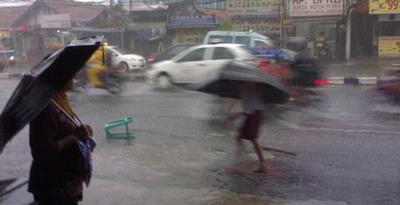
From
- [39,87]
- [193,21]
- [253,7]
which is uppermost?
[253,7]

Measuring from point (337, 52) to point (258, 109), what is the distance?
79.9 ft

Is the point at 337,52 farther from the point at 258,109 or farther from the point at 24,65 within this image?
the point at 258,109

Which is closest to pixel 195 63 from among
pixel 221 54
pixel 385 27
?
pixel 221 54

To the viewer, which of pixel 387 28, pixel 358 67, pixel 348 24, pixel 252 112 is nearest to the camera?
pixel 252 112

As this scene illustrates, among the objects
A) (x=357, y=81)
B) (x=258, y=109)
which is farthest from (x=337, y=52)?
(x=258, y=109)

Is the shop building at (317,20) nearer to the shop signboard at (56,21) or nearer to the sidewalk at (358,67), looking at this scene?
the sidewalk at (358,67)

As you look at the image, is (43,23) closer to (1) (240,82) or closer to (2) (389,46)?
(2) (389,46)

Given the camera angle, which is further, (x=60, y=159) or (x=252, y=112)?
(x=252, y=112)

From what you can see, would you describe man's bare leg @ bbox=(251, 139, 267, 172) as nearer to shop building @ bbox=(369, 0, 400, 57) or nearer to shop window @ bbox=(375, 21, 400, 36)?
shop building @ bbox=(369, 0, 400, 57)

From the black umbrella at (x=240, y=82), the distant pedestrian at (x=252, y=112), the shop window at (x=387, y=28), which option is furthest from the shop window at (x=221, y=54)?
the shop window at (x=387, y=28)

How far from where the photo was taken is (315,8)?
1166 inches

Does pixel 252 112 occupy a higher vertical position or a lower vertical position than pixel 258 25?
lower

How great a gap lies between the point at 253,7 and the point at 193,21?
3562mm

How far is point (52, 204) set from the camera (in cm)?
336
